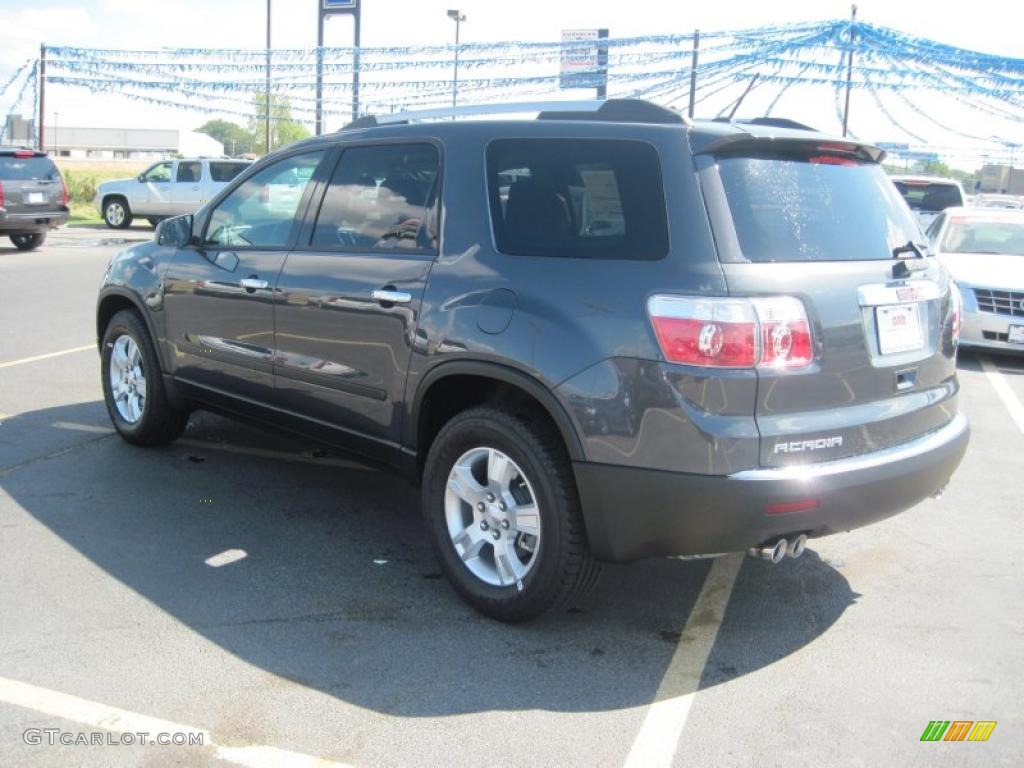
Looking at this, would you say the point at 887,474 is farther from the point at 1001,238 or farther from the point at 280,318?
the point at 1001,238

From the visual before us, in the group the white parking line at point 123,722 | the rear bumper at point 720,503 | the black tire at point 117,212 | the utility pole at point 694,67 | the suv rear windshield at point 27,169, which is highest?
the utility pole at point 694,67

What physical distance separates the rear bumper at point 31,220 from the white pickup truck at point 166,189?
23.1 feet

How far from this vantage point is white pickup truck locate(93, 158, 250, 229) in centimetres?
2570

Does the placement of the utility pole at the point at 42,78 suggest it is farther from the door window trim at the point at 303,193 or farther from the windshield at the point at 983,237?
the door window trim at the point at 303,193

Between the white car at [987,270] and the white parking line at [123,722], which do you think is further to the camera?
the white car at [987,270]

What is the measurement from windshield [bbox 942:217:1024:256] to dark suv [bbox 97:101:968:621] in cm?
758

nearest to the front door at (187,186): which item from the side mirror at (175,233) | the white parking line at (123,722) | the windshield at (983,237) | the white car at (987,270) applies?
the white car at (987,270)

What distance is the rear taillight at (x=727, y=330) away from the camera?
3.36 m

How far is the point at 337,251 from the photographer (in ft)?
15.3

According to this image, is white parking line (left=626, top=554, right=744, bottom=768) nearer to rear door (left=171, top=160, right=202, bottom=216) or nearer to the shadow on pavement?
the shadow on pavement

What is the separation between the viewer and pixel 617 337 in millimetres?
3488

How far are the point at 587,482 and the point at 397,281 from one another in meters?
1.28

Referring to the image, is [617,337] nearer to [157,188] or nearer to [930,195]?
[930,195]

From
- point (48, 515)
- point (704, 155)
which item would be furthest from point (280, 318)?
point (704, 155)
